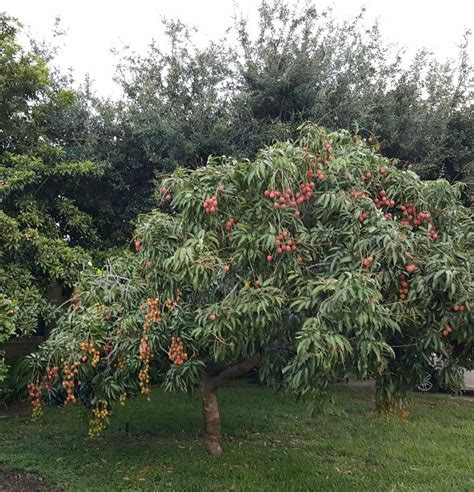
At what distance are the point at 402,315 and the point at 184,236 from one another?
5.20 feet

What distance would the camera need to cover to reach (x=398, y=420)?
8305mm

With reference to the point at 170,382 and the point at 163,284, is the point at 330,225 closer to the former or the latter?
the point at 163,284

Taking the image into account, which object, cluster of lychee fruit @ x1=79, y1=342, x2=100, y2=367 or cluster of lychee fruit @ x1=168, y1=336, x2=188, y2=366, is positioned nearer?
cluster of lychee fruit @ x1=168, y1=336, x2=188, y2=366

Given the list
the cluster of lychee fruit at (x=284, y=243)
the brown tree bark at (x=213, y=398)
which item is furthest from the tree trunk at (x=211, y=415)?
the cluster of lychee fruit at (x=284, y=243)

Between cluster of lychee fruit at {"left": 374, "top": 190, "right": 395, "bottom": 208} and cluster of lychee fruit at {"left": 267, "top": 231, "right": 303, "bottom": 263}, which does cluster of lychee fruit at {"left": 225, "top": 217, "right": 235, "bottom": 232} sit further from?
cluster of lychee fruit at {"left": 374, "top": 190, "right": 395, "bottom": 208}

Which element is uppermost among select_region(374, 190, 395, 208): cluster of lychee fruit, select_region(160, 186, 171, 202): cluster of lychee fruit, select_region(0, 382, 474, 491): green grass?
select_region(374, 190, 395, 208): cluster of lychee fruit

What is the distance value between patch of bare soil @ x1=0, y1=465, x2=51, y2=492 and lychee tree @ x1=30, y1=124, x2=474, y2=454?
3.53ft

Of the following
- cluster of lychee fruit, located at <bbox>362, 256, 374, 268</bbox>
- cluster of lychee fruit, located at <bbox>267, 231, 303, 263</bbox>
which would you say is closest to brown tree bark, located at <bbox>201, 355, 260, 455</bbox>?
cluster of lychee fruit, located at <bbox>267, 231, 303, 263</bbox>

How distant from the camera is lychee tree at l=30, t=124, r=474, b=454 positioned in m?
3.62

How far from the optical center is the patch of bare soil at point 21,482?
5145 millimetres

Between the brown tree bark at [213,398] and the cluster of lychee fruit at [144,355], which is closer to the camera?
the cluster of lychee fruit at [144,355]

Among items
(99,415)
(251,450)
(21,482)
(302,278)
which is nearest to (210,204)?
(302,278)

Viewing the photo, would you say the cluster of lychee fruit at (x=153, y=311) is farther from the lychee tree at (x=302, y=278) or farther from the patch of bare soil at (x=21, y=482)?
the patch of bare soil at (x=21, y=482)

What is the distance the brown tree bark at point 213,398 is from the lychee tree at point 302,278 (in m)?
0.66
